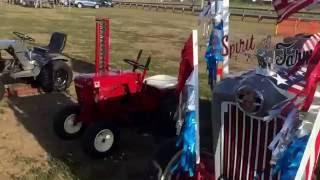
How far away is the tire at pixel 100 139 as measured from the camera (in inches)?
251

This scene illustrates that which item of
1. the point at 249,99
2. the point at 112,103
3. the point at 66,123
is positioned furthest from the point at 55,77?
the point at 249,99

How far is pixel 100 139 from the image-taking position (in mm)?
6465

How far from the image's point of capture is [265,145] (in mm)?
4000

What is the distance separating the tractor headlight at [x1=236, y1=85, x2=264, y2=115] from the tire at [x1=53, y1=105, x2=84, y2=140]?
375 centimetres

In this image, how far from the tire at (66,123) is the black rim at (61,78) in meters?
3.19

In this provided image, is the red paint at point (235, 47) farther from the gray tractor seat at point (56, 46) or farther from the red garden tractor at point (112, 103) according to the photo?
the gray tractor seat at point (56, 46)

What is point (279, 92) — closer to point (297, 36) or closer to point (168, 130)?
point (297, 36)

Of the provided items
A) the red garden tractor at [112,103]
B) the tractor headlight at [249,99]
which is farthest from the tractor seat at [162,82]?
the tractor headlight at [249,99]

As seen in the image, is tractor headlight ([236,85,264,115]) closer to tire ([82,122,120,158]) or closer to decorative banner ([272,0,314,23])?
decorative banner ([272,0,314,23])

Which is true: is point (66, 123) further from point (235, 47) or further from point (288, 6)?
point (288, 6)

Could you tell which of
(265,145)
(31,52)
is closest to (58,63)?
(31,52)

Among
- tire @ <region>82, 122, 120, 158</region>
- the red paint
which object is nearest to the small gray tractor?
tire @ <region>82, 122, 120, 158</region>

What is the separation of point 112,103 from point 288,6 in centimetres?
367

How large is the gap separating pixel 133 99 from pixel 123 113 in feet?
0.86
